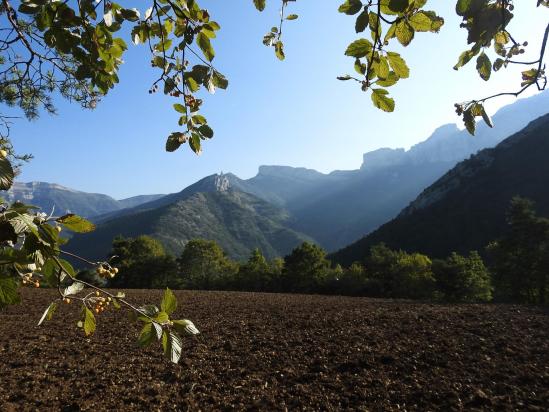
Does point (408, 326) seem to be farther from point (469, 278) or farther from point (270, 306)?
point (469, 278)

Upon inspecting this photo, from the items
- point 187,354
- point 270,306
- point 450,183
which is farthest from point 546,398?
point 450,183

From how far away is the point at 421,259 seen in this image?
30.0 m

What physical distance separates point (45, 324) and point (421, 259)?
25534 millimetres

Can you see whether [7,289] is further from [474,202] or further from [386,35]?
[474,202]

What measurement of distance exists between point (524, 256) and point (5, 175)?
97.3 feet

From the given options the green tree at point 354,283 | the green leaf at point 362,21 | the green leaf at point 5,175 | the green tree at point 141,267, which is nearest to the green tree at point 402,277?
the green tree at point 354,283

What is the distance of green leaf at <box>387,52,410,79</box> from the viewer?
1.22 m

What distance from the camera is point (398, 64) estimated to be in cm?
122

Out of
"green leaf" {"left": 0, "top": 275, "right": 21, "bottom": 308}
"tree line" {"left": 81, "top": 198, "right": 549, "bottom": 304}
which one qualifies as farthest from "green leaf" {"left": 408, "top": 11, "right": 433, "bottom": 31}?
"tree line" {"left": 81, "top": 198, "right": 549, "bottom": 304}

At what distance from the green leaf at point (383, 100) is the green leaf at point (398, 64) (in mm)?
76

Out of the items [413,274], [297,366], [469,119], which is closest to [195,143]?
[469,119]

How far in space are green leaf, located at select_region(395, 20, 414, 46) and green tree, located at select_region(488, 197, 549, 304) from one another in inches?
1092

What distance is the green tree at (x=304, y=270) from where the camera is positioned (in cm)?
3281

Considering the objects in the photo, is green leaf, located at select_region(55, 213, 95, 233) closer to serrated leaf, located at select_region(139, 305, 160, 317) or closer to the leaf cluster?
serrated leaf, located at select_region(139, 305, 160, 317)
